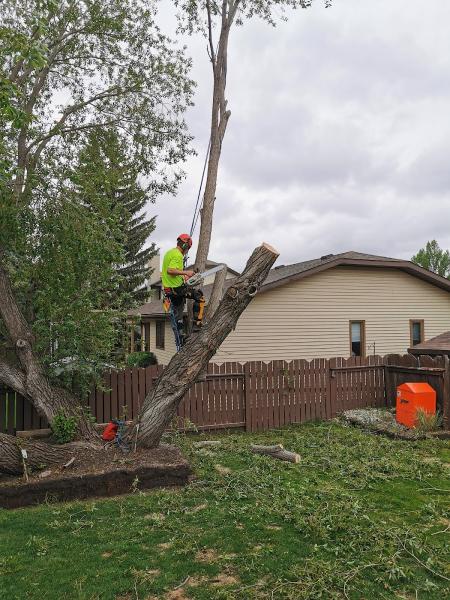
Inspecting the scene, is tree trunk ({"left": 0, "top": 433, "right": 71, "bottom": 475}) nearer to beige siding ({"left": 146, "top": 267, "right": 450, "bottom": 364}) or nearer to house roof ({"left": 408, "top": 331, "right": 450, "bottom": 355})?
house roof ({"left": 408, "top": 331, "right": 450, "bottom": 355})

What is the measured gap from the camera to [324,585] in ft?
10.5

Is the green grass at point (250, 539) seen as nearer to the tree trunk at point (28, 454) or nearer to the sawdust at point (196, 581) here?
the sawdust at point (196, 581)

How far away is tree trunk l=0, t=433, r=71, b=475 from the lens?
17.6 ft

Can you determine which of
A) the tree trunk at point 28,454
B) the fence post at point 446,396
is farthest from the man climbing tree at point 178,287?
the fence post at point 446,396

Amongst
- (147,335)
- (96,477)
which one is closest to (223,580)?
(96,477)

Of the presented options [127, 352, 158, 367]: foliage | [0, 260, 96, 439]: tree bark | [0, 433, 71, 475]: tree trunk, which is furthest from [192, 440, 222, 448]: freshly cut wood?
[127, 352, 158, 367]: foliage

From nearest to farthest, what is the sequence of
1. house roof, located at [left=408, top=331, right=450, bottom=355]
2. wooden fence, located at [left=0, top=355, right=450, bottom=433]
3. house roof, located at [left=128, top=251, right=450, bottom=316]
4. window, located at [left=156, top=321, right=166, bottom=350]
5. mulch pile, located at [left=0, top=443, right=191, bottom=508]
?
mulch pile, located at [left=0, top=443, right=191, bottom=508] < wooden fence, located at [left=0, top=355, right=450, bottom=433] < house roof, located at [left=408, top=331, right=450, bottom=355] < house roof, located at [left=128, top=251, right=450, bottom=316] < window, located at [left=156, top=321, right=166, bottom=350]

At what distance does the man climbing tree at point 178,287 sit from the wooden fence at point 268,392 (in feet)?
5.27

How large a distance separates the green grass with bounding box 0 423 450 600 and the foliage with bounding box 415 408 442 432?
2295mm

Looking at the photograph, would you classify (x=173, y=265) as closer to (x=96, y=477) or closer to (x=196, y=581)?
(x=96, y=477)

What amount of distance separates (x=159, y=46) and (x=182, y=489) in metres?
10.4

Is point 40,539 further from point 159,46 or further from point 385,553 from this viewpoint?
point 159,46

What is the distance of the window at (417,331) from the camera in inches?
722

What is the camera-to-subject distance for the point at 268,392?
9625 mm
